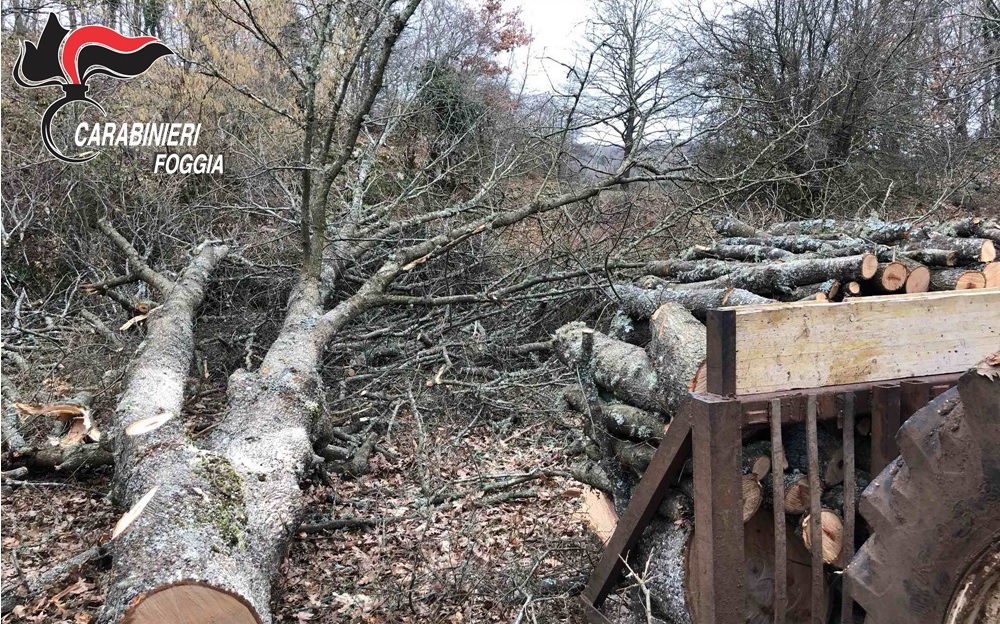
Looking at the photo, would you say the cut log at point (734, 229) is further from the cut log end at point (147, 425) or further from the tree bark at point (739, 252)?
the cut log end at point (147, 425)

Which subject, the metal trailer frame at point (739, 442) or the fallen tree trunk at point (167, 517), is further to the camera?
the fallen tree trunk at point (167, 517)

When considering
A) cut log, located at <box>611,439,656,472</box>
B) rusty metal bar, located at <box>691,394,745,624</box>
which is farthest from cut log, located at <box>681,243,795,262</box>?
rusty metal bar, located at <box>691,394,745,624</box>

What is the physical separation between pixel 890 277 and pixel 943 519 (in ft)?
5.88

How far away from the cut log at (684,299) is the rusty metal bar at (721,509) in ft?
3.51

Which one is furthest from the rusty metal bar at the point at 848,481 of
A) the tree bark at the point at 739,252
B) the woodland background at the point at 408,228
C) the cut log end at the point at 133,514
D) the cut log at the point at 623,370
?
the cut log end at the point at 133,514

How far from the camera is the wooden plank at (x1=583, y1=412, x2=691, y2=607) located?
234cm

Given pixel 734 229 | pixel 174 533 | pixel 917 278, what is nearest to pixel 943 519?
pixel 917 278

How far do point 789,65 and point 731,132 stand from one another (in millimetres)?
1803

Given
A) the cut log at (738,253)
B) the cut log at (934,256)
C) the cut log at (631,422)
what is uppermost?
the cut log at (738,253)

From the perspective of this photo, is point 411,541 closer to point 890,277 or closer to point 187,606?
point 187,606

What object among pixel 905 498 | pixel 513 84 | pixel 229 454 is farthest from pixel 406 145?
pixel 905 498

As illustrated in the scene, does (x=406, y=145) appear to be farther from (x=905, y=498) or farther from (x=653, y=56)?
(x=905, y=498)

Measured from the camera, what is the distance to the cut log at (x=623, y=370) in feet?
9.45

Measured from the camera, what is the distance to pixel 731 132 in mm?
11172
